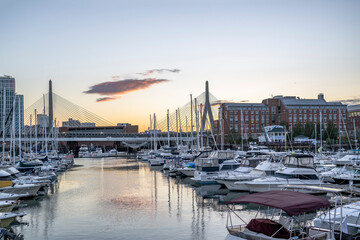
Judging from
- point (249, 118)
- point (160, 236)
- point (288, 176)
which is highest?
point (249, 118)

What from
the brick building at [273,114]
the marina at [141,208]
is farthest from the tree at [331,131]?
the marina at [141,208]

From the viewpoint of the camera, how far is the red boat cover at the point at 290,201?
15539 millimetres

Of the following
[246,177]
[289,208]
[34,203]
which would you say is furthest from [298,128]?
[289,208]

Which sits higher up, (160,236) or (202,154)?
(202,154)

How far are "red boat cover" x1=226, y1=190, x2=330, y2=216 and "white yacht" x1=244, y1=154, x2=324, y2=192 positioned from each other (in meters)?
18.3

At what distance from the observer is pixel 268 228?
1647 centimetres

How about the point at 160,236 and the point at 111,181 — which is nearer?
the point at 160,236

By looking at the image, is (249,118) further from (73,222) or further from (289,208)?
(289,208)

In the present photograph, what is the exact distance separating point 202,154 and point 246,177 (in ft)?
45.7

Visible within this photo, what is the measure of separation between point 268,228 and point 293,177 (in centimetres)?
2057

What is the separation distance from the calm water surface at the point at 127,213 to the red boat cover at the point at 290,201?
6569mm

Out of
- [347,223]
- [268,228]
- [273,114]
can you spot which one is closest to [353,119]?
[273,114]

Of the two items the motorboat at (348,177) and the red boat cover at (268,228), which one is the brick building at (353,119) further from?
the red boat cover at (268,228)

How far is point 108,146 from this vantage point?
6225 inches
